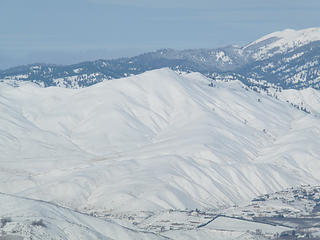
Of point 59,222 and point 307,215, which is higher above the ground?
point 59,222

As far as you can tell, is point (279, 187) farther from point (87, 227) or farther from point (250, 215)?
point (87, 227)

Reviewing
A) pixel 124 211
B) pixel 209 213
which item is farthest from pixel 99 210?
pixel 209 213

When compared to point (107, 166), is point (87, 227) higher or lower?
higher

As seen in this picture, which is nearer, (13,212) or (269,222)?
(13,212)

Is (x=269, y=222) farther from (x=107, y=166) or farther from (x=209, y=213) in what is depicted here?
(x=107, y=166)

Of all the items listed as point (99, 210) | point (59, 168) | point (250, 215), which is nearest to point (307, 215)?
point (250, 215)

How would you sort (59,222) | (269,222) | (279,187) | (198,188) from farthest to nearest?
1. (279,187)
2. (198,188)
3. (269,222)
4. (59,222)

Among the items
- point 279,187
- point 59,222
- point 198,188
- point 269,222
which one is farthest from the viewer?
point 279,187

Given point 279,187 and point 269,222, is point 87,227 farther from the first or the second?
point 279,187

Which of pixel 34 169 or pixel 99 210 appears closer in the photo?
pixel 99 210
